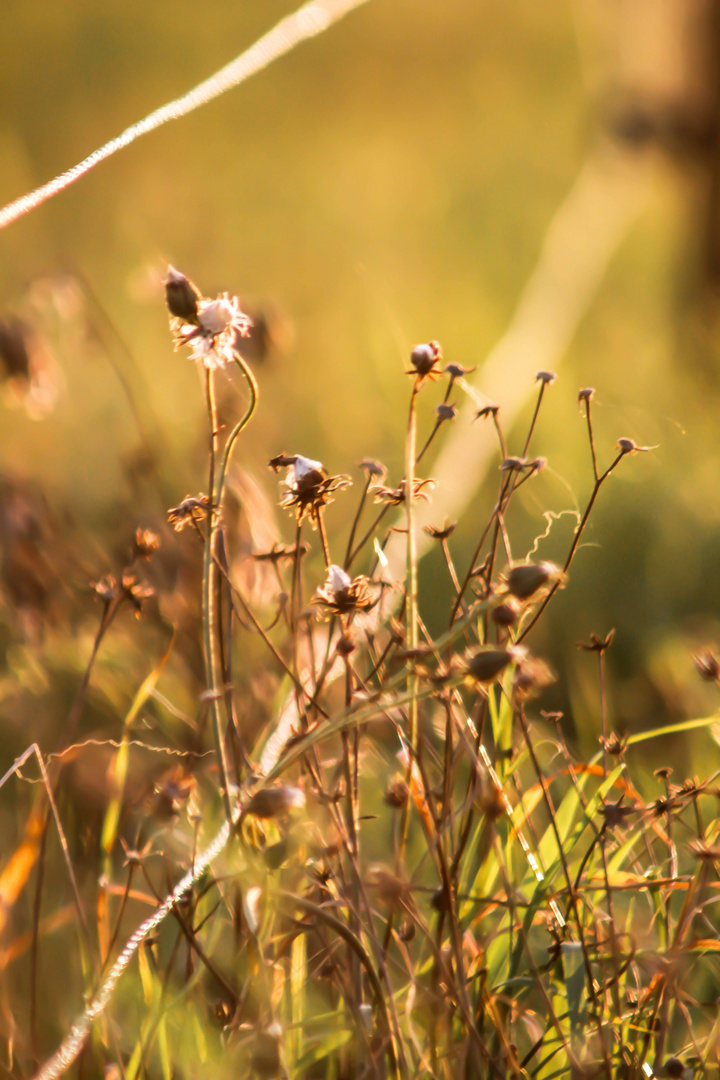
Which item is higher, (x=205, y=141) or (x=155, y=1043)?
(x=205, y=141)

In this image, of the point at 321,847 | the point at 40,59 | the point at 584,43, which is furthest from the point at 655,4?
the point at 321,847

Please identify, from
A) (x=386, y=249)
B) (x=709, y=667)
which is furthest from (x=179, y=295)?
(x=386, y=249)

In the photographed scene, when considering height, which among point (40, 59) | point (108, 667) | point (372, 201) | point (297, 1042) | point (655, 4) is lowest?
point (297, 1042)

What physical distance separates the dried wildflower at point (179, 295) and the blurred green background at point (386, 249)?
19.1 inches

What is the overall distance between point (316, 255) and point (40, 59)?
1.12 metres

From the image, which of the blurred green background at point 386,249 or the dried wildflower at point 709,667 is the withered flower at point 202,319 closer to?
the dried wildflower at point 709,667

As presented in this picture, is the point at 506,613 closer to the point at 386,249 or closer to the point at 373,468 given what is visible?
the point at 373,468

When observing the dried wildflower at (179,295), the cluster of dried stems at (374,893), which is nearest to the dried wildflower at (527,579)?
the cluster of dried stems at (374,893)

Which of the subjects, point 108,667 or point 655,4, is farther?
point 655,4

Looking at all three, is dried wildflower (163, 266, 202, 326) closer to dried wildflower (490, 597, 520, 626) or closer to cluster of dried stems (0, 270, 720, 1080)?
cluster of dried stems (0, 270, 720, 1080)

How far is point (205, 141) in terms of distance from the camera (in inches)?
119

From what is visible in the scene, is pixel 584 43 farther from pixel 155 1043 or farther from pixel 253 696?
pixel 155 1043

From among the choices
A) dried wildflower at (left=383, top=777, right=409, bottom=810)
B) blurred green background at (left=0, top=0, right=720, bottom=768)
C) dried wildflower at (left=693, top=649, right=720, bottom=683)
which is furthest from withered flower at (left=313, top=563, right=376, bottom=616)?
blurred green background at (left=0, top=0, right=720, bottom=768)

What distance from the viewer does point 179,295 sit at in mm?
473
